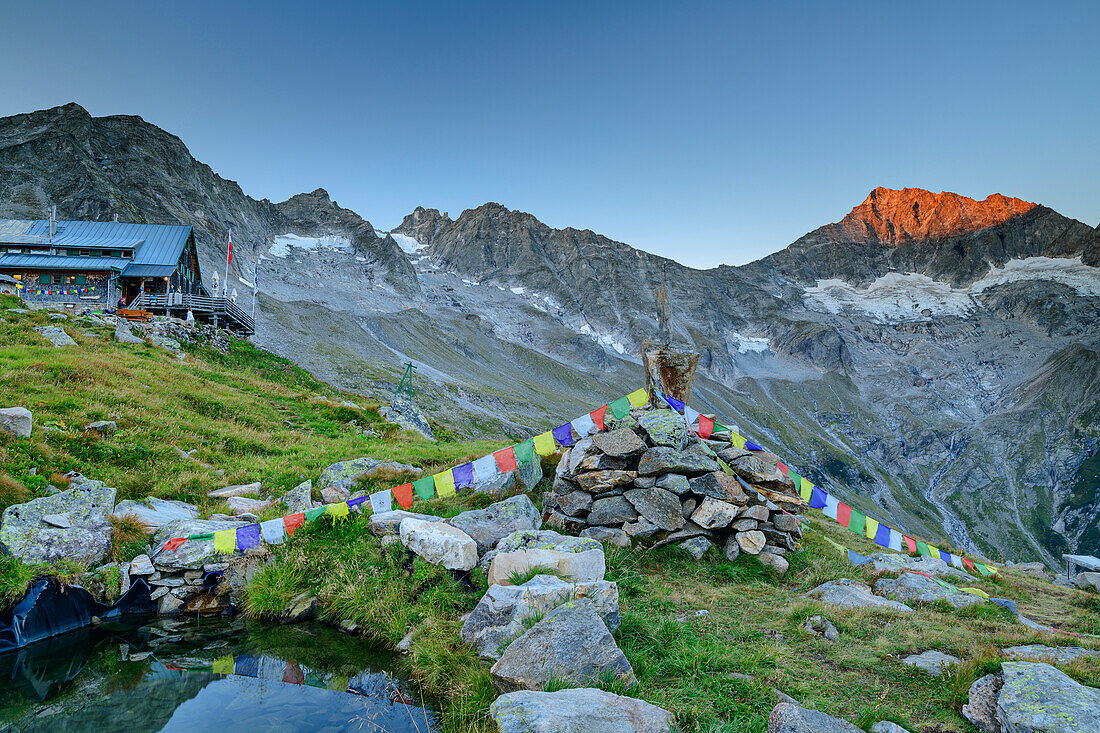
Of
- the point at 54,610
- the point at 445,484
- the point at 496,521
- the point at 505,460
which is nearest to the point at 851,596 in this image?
the point at 496,521

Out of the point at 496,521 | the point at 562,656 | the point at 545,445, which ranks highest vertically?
the point at 545,445

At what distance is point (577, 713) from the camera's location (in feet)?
17.1

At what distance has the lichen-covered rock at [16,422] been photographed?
39.3 feet

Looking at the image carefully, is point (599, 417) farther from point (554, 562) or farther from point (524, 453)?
point (554, 562)

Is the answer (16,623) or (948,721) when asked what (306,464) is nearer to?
(16,623)

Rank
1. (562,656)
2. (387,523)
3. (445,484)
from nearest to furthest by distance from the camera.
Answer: (562,656), (387,523), (445,484)

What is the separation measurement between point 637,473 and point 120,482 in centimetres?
1198

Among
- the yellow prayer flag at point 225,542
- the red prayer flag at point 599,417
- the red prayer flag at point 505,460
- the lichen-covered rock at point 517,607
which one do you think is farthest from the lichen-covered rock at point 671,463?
the yellow prayer flag at point 225,542

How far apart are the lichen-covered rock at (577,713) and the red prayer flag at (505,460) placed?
27.1ft

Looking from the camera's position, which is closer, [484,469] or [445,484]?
[445,484]

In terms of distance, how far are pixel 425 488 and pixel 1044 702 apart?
1113 centimetres

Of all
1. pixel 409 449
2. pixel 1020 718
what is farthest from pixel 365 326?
pixel 1020 718

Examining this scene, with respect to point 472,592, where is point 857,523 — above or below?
above

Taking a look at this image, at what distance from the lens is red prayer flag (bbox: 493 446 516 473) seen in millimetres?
13883
